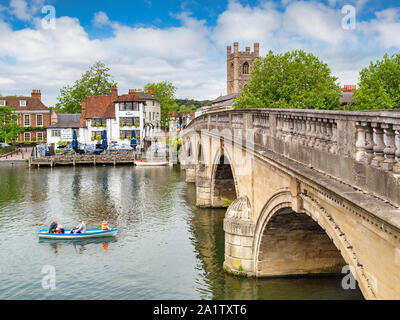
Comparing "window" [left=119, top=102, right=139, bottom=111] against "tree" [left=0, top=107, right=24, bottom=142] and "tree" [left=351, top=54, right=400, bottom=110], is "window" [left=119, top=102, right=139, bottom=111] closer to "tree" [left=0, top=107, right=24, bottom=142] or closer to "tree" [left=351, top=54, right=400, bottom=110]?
"tree" [left=0, top=107, right=24, bottom=142]

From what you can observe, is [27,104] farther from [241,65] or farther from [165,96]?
[241,65]

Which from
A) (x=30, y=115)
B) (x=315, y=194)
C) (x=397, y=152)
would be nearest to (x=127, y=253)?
(x=315, y=194)

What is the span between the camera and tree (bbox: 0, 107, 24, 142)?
72188 millimetres

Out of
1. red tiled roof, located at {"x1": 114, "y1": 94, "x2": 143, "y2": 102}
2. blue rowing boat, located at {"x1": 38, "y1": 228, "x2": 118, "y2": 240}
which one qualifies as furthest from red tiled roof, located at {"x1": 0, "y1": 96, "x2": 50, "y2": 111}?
blue rowing boat, located at {"x1": 38, "y1": 228, "x2": 118, "y2": 240}

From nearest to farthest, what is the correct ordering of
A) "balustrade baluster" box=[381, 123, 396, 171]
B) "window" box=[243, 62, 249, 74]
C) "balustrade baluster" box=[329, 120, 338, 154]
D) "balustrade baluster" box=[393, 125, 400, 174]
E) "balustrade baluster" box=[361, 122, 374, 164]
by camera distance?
"balustrade baluster" box=[393, 125, 400, 174]
"balustrade baluster" box=[381, 123, 396, 171]
"balustrade baluster" box=[361, 122, 374, 164]
"balustrade baluster" box=[329, 120, 338, 154]
"window" box=[243, 62, 249, 74]

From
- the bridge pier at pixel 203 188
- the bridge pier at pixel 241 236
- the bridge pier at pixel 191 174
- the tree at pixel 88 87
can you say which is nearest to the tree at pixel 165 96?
the tree at pixel 88 87

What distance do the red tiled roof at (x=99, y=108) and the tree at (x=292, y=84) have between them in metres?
38.2

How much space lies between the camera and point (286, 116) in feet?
36.9

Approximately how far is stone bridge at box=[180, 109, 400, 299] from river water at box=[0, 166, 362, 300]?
46.4 inches

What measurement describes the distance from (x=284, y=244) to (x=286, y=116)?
636cm

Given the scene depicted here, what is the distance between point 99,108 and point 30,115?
18949 mm

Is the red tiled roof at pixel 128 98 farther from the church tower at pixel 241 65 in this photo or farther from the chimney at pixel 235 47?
the chimney at pixel 235 47

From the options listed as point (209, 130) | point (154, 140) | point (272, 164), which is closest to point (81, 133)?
point (154, 140)
